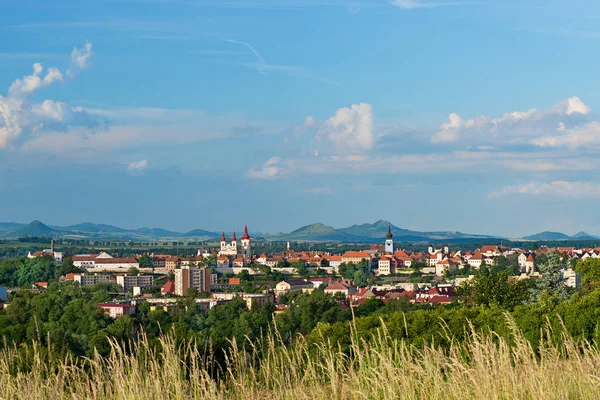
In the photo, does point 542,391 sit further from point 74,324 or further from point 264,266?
point 264,266

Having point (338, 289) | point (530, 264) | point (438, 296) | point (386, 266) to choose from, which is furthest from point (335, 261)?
point (438, 296)

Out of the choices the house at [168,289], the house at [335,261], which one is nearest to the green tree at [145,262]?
the house at [335,261]

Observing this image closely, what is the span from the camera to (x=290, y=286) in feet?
272

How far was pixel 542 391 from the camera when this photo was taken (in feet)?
12.7

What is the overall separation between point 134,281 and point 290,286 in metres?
22.9

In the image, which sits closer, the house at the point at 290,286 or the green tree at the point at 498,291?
the green tree at the point at 498,291

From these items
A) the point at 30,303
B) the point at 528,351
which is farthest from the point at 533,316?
the point at 30,303

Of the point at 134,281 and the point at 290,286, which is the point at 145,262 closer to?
the point at 134,281

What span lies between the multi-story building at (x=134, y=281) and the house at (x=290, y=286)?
667 inches

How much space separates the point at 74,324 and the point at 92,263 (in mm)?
75359

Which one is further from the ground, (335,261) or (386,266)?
(335,261)

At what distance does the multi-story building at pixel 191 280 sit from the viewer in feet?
285

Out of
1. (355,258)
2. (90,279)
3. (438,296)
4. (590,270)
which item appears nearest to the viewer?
(590,270)

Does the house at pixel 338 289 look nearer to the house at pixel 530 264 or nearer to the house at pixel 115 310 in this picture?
the house at pixel 115 310
